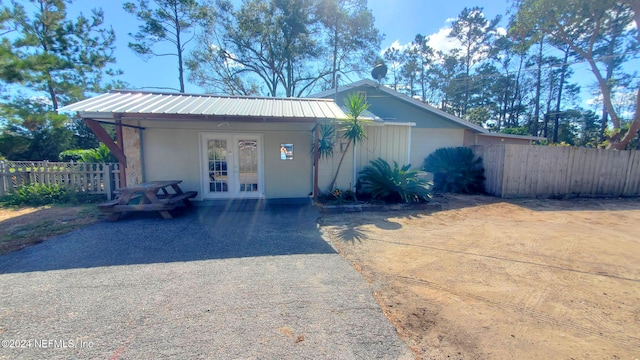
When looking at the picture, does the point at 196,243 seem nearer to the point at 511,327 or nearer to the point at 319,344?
the point at 319,344

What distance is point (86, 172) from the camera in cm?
760

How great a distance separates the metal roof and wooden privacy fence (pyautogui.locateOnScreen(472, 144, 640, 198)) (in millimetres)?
6242

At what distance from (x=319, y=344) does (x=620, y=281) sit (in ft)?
13.0

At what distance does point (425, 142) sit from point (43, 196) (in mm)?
14092

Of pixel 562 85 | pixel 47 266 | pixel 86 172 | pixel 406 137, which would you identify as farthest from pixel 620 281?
pixel 562 85

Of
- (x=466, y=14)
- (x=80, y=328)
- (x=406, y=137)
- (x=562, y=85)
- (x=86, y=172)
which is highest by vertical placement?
(x=466, y=14)

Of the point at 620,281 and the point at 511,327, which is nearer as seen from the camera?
the point at 511,327

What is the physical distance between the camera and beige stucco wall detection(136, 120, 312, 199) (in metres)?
7.29

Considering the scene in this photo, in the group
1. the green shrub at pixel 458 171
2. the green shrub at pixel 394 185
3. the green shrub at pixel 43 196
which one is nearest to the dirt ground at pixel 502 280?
the green shrub at pixel 394 185

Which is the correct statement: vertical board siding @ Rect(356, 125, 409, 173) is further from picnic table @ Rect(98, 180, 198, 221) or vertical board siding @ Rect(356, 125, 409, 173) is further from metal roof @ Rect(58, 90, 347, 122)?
picnic table @ Rect(98, 180, 198, 221)

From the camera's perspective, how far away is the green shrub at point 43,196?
696 cm

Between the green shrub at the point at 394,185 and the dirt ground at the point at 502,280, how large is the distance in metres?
1.11

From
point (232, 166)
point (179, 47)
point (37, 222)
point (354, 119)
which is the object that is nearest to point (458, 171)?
point (354, 119)

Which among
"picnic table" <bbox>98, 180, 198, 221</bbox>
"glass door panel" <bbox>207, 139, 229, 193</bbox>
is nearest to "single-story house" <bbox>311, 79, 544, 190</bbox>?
"glass door panel" <bbox>207, 139, 229, 193</bbox>
